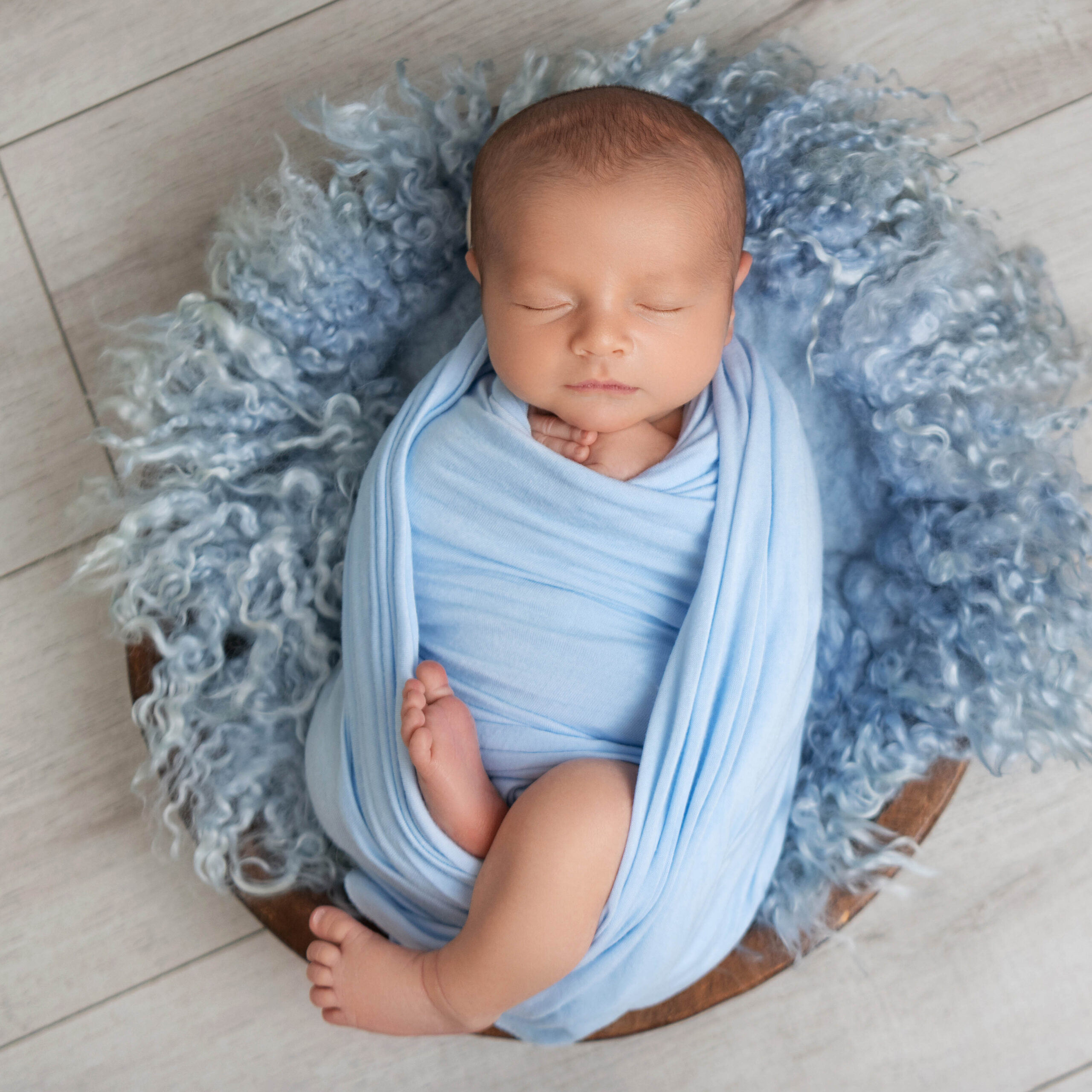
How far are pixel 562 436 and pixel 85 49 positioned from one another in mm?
828

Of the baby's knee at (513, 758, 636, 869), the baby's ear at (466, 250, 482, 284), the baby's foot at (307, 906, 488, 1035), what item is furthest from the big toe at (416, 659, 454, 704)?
the baby's ear at (466, 250, 482, 284)

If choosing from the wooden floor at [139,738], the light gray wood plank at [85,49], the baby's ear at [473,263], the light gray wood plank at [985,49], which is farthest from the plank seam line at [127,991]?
the light gray wood plank at [985,49]

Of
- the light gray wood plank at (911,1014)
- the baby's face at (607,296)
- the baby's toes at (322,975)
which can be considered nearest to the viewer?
the baby's face at (607,296)

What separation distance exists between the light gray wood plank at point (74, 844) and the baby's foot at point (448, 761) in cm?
45

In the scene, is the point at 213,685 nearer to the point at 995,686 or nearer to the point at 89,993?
the point at 89,993

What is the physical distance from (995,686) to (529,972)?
50 centimetres

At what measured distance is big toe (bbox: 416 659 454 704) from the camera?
845 mm

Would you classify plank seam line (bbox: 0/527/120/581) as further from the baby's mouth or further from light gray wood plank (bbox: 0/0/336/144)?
the baby's mouth

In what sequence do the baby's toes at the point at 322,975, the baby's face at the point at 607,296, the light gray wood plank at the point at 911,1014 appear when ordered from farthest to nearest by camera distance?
the light gray wood plank at the point at 911,1014 → the baby's toes at the point at 322,975 → the baby's face at the point at 607,296

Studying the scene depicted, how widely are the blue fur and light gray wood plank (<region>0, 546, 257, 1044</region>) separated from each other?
0.52ft

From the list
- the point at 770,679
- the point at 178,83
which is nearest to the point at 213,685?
the point at 770,679

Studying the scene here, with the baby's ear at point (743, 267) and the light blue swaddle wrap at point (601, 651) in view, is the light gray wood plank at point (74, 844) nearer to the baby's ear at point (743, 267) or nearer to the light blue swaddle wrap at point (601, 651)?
the light blue swaddle wrap at point (601, 651)

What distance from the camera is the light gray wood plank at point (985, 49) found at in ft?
3.68

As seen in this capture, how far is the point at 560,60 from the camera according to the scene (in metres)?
1.07
